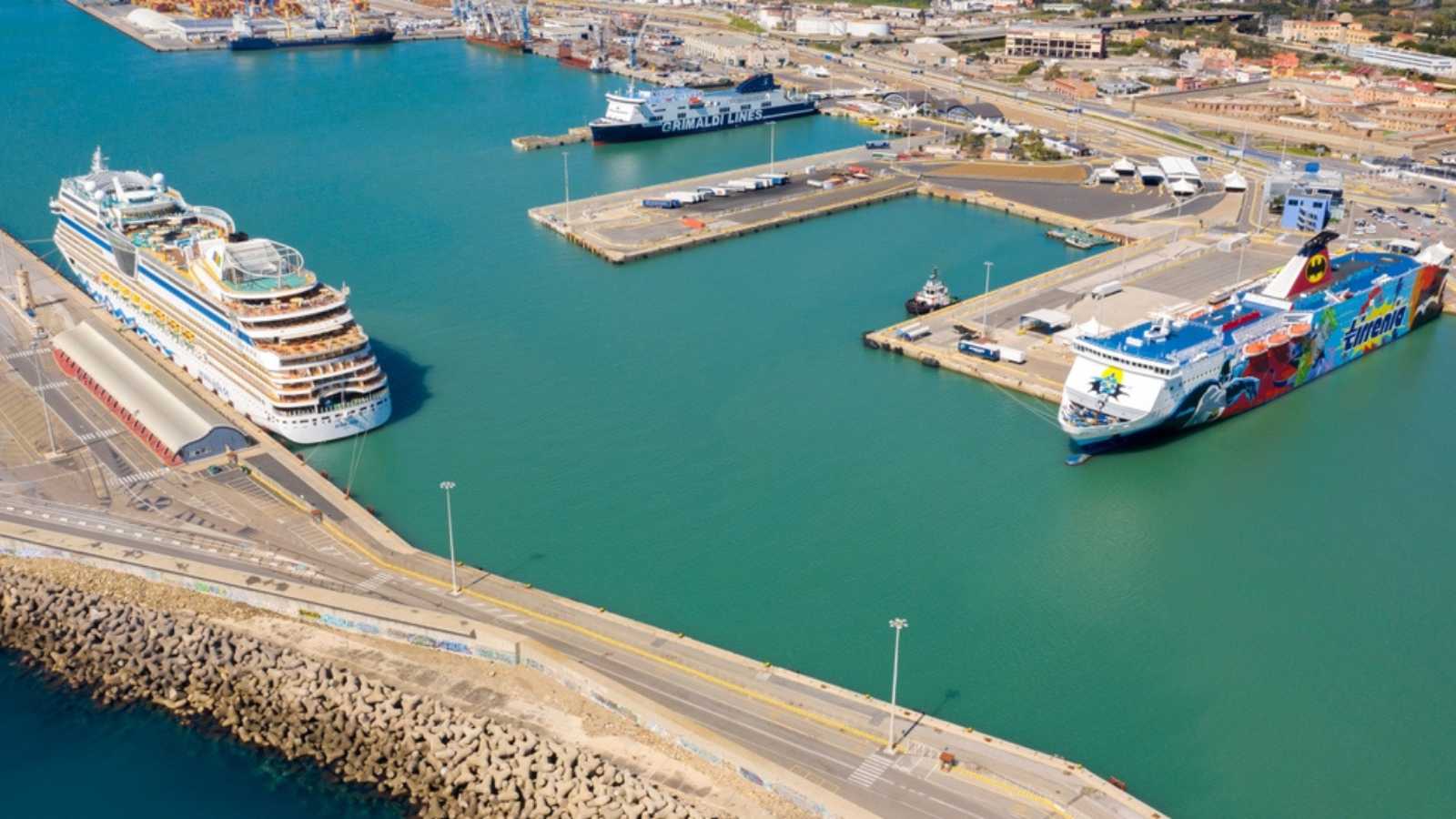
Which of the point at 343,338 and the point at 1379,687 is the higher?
the point at 343,338

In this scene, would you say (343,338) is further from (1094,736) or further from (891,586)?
(1094,736)

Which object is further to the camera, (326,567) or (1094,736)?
(326,567)

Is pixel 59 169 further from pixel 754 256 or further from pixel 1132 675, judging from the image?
pixel 1132 675

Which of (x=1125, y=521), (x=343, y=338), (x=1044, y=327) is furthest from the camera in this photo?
(x=1044, y=327)

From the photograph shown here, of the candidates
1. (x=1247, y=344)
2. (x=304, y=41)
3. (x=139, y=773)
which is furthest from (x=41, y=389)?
(x=304, y=41)

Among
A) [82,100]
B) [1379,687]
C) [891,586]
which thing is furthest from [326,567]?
[82,100]

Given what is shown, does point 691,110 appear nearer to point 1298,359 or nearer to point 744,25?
point 744,25

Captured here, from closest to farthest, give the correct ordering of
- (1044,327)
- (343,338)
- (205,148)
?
(343,338) → (1044,327) → (205,148)

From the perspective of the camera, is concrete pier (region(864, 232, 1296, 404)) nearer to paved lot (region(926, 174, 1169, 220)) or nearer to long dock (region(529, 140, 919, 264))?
paved lot (region(926, 174, 1169, 220))
